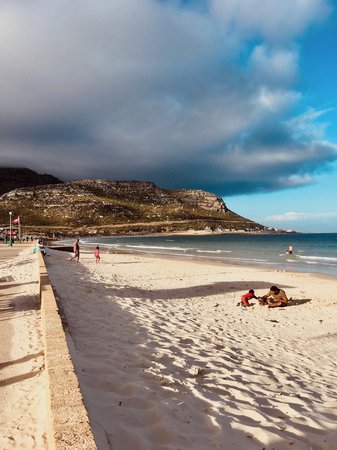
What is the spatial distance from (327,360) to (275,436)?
4414mm

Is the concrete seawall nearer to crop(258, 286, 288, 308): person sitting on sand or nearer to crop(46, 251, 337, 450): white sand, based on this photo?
crop(46, 251, 337, 450): white sand

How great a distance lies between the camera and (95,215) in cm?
17638

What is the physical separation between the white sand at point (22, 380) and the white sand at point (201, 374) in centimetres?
58

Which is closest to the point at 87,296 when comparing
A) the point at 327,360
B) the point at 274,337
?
the point at 274,337

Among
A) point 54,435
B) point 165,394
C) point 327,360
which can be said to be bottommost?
point 327,360

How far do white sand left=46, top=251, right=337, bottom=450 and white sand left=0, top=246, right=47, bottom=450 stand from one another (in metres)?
0.58

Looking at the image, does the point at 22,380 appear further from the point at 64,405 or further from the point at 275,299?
the point at 275,299

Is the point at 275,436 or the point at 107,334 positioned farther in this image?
the point at 107,334

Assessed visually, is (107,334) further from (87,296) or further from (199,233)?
(199,233)

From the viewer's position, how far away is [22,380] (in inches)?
207

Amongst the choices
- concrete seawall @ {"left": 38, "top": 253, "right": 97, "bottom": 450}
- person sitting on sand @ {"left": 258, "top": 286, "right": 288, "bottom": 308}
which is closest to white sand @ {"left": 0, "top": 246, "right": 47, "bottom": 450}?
concrete seawall @ {"left": 38, "top": 253, "right": 97, "bottom": 450}

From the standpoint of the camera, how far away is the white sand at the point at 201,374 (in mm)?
4066

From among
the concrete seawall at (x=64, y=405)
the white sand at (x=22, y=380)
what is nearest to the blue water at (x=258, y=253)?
the white sand at (x=22, y=380)

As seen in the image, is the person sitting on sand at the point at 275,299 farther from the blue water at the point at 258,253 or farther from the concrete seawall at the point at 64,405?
the blue water at the point at 258,253
